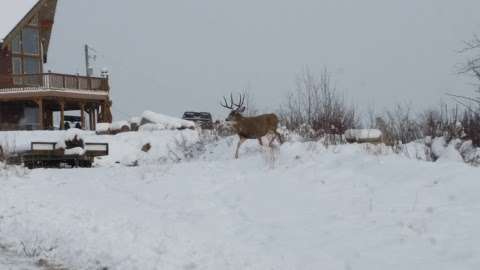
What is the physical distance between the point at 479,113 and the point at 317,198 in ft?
13.3

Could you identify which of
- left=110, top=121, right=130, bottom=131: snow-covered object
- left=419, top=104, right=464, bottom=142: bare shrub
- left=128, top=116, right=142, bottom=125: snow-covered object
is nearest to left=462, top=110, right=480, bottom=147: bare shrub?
left=419, top=104, right=464, bottom=142: bare shrub

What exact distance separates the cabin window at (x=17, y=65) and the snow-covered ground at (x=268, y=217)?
26.3 m

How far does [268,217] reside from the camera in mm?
7270

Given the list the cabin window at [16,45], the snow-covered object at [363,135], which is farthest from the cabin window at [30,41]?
the snow-covered object at [363,135]

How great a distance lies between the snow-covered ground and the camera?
17.7 ft

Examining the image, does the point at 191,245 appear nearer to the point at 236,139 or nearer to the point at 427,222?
the point at 427,222

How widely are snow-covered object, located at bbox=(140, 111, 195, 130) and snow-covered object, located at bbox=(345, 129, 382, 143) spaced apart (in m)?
15.5

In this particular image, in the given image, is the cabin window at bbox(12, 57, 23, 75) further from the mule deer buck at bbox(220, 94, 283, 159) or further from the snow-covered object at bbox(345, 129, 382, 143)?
the snow-covered object at bbox(345, 129, 382, 143)

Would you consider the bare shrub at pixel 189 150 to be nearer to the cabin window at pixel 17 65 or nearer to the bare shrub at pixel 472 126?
the bare shrub at pixel 472 126

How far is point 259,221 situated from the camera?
7.14m

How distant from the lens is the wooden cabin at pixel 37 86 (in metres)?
31.3

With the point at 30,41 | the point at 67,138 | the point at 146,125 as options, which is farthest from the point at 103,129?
the point at 30,41

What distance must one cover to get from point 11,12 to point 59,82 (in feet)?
27.3

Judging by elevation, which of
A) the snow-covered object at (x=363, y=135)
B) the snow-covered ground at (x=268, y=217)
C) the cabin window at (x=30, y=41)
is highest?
the cabin window at (x=30, y=41)
